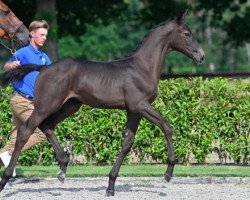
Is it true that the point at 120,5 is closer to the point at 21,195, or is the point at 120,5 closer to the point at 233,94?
the point at 233,94

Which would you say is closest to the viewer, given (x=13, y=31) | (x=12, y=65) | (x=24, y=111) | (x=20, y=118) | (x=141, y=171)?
(x=12, y=65)

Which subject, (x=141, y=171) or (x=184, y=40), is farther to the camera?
(x=141, y=171)

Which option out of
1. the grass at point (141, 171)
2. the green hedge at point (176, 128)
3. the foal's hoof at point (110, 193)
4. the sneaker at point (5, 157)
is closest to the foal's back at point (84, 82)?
the foal's hoof at point (110, 193)

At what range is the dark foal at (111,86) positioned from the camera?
9.99 meters

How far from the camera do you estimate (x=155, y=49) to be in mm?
10352

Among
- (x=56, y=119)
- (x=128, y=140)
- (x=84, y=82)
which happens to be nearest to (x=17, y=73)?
(x=56, y=119)

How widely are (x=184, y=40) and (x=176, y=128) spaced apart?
11.5 feet

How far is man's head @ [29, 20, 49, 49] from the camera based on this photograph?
35.3 feet

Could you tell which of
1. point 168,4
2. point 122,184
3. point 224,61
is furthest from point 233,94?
point 224,61

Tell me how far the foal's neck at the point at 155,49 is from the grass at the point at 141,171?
2.23m

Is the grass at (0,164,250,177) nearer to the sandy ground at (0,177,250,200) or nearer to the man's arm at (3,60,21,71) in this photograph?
the sandy ground at (0,177,250,200)

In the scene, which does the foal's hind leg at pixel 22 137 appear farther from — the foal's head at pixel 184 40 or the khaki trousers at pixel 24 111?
the foal's head at pixel 184 40

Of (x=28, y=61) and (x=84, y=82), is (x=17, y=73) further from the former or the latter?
(x=84, y=82)

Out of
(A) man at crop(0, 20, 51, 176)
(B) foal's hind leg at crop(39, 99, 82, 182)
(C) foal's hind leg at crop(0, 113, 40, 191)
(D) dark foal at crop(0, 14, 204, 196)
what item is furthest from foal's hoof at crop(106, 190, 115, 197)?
(A) man at crop(0, 20, 51, 176)
